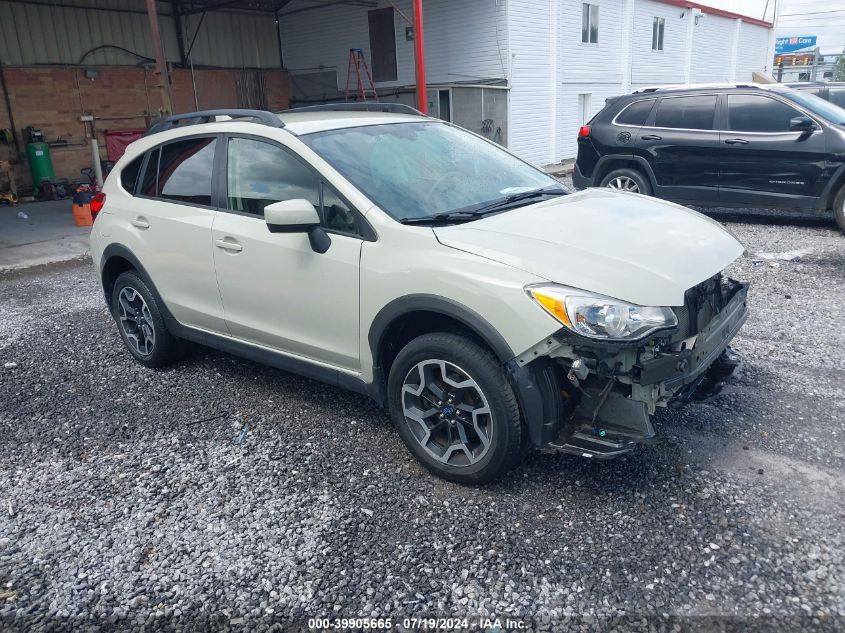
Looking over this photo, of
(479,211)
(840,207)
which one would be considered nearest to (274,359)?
(479,211)

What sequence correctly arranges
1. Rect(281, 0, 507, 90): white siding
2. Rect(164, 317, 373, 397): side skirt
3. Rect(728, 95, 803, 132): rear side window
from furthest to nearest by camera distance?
Rect(281, 0, 507, 90): white siding
Rect(728, 95, 803, 132): rear side window
Rect(164, 317, 373, 397): side skirt

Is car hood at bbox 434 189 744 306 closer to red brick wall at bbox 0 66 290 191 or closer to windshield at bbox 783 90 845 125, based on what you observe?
windshield at bbox 783 90 845 125

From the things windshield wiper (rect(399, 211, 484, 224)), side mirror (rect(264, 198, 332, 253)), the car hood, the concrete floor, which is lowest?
the concrete floor

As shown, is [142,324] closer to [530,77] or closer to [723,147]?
[723,147]

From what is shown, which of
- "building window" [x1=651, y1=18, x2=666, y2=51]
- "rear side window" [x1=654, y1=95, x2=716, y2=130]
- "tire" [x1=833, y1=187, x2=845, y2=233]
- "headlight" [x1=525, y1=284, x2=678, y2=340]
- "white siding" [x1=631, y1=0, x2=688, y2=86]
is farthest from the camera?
"building window" [x1=651, y1=18, x2=666, y2=51]

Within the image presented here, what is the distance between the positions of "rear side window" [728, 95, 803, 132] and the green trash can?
47.0 ft

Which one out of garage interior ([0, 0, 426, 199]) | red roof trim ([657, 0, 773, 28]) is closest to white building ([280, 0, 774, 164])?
red roof trim ([657, 0, 773, 28])

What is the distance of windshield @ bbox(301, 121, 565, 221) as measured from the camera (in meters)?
3.67

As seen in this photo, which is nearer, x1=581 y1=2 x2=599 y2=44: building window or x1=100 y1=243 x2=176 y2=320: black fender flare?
x1=100 y1=243 x2=176 y2=320: black fender flare

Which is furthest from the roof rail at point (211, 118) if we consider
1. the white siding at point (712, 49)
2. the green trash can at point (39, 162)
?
the white siding at point (712, 49)

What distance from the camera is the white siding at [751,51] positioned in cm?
3164

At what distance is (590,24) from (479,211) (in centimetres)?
2001

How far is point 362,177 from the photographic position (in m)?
3.70

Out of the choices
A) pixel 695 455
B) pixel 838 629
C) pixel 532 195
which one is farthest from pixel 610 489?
pixel 532 195
